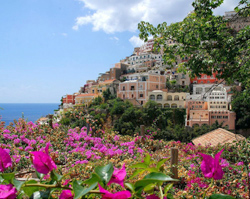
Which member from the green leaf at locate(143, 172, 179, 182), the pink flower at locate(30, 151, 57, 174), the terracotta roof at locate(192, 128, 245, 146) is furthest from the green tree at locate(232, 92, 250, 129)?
the pink flower at locate(30, 151, 57, 174)

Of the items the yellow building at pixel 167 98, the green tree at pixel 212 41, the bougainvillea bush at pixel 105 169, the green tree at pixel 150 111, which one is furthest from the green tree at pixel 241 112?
the green tree at pixel 212 41

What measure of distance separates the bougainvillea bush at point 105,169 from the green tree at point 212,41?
1343 mm

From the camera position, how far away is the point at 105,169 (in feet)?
1.98

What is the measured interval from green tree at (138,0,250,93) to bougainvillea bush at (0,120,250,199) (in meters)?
1.34

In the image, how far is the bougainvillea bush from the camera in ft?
1.91

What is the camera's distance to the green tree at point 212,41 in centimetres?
351

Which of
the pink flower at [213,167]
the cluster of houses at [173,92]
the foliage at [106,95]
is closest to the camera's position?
the pink flower at [213,167]

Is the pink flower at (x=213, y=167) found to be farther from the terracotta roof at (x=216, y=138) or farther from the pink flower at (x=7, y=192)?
the terracotta roof at (x=216, y=138)

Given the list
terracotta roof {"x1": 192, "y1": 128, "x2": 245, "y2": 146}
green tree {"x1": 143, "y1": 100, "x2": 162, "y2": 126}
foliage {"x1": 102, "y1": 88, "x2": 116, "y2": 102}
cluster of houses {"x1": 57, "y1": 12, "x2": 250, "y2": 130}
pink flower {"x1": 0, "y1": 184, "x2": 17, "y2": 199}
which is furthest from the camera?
foliage {"x1": 102, "y1": 88, "x2": 116, "y2": 102}

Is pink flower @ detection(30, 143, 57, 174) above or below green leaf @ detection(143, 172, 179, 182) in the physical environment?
above

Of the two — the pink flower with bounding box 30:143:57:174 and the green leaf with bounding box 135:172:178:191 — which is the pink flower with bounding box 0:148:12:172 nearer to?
the pink flower with bounding box 30:143:57:174

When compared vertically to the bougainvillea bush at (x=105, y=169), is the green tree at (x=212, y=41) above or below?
above

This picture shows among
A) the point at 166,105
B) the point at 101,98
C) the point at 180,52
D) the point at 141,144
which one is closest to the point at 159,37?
the point at 180,52

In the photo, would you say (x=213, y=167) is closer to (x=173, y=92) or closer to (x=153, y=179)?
(x=153, y=179)
